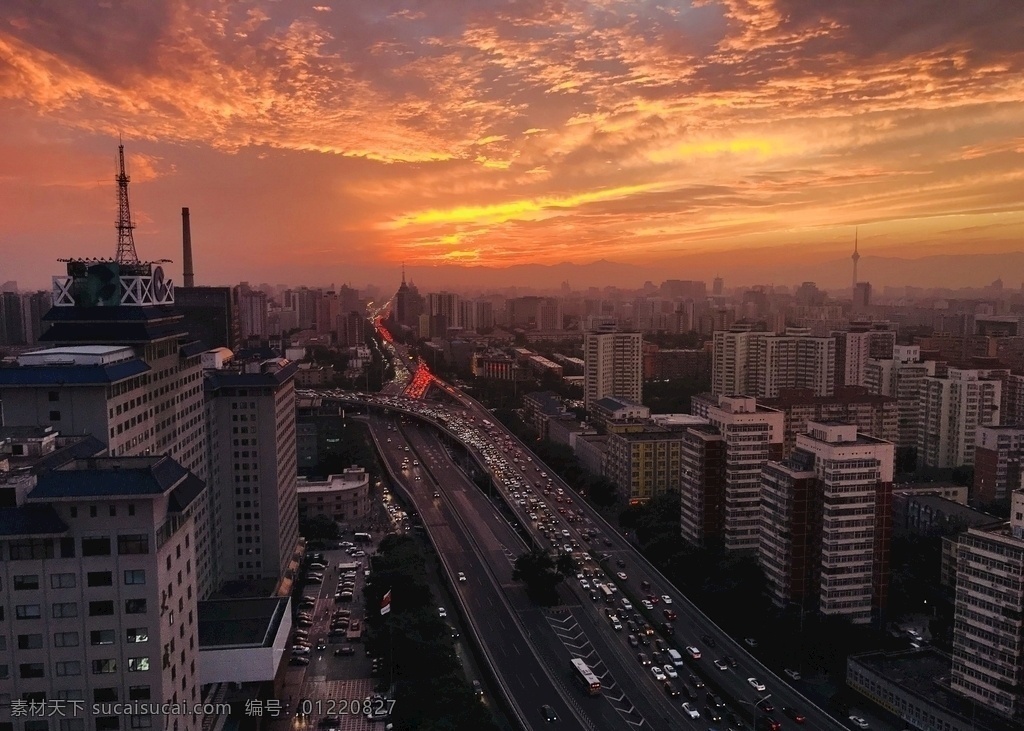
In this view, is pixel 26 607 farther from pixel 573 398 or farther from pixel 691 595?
pixel 573 398

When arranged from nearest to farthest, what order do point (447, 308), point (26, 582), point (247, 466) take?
point (26, 582)
point (247, 466)
point (447, 308)

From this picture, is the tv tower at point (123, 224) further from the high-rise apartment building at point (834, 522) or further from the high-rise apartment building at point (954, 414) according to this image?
the high-rise apartment building at point (954, 414)

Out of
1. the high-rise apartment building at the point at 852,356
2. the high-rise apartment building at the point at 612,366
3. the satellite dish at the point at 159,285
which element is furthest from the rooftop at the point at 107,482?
the high-rise apartment building at the point at 852,356

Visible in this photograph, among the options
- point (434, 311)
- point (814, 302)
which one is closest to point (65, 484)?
point (434, 311)

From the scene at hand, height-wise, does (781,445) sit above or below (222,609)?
above

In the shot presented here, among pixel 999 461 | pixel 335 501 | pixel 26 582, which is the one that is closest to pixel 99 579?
pixel 26 582

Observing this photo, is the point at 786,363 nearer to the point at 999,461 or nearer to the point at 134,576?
the point at 999,461
